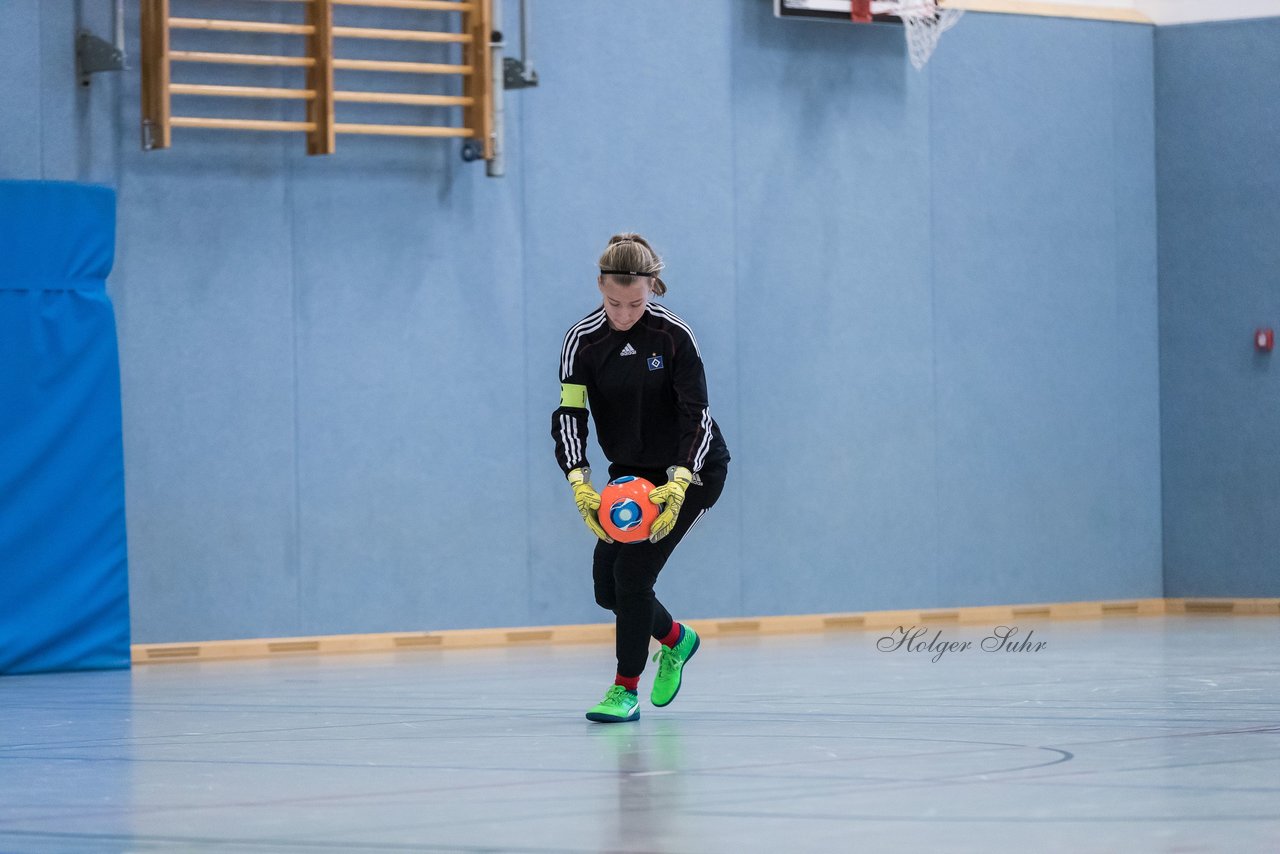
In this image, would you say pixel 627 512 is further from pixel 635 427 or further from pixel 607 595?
pixel 607 595

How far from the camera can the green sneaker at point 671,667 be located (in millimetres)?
5863

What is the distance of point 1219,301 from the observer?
1161cm

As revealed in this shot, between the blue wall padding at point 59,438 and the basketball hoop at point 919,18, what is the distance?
4.73 metres

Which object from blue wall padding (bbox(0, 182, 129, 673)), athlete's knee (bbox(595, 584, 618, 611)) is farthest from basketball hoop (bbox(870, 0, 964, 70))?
athlete's knee (bbox(595, 584, 618, 611))

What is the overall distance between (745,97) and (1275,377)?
377cm

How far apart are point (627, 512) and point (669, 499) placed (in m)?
0.14

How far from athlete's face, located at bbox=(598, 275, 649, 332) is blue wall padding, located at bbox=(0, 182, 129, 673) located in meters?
3.96

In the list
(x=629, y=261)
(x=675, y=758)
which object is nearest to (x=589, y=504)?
(x=629, y=261)

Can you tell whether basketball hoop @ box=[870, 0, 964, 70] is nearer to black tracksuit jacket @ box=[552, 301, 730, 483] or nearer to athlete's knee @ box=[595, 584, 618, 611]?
black tracksuit jacket @ box=[552, 301, 730, 483]

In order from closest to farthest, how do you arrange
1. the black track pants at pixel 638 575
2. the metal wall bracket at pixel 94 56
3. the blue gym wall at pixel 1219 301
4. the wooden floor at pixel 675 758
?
1. the wooden floor at pixel 675 758
2. the black track pants at pixel 638 575
3. the metal wall bracket at pixel 94 56
4. the blue gym wall at pixel 1219 301

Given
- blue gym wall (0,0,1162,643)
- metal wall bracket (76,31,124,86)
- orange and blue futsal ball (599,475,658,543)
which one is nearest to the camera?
orange and blue futsal ball (599,475,658,543)

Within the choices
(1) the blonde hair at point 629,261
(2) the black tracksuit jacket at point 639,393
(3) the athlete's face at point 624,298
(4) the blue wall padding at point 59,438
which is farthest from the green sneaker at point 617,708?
(4) the blue wall padding at point 59,438

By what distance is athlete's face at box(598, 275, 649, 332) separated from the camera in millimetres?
5414

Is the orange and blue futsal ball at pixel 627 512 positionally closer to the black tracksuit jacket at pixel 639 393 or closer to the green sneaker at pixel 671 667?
the black tracksuit jacket at pixel 639 393
